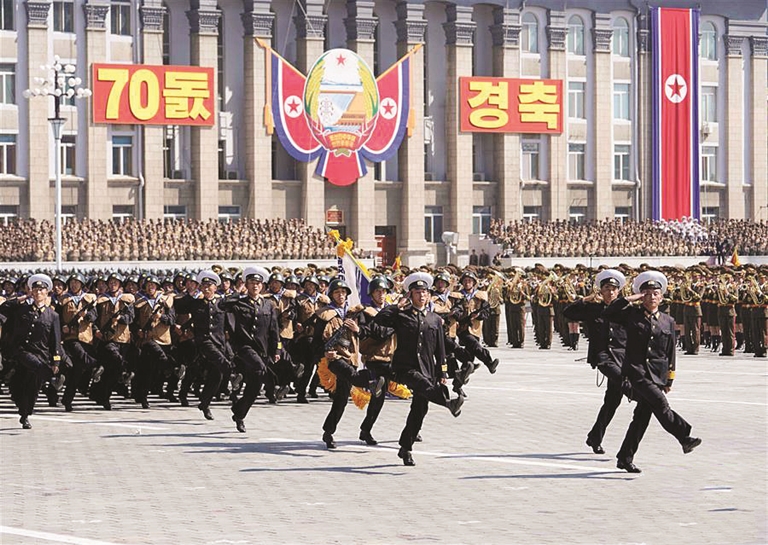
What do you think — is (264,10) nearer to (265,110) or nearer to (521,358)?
(265,110)

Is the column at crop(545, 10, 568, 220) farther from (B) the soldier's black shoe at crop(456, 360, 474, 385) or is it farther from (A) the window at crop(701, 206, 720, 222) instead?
(B) the soldier's black shoe at crop(456, 360, 474, 385)

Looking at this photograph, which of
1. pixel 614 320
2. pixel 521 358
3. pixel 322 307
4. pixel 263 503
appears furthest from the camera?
pixel 521 358

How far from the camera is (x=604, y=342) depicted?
17141 mm

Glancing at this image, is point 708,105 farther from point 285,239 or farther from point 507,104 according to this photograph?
point 285,239

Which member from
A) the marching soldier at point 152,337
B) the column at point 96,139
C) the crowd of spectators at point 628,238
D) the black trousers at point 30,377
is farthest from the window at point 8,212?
the black trousers at point 30,377

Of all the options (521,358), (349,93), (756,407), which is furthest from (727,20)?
(756,407)

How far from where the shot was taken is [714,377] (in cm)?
2720

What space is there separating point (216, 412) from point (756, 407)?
22.9 feet

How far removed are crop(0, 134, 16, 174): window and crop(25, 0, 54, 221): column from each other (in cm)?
61

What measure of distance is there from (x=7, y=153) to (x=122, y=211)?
4850mm

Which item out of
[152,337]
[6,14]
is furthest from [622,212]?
[152,337]

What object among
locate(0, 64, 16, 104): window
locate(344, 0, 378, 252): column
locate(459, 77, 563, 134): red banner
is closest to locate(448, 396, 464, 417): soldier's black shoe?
locate(0, 64, 16, 104): window

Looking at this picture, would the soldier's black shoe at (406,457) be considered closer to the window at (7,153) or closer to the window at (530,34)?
the window at (7,153)

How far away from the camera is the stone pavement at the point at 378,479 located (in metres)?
12.4
